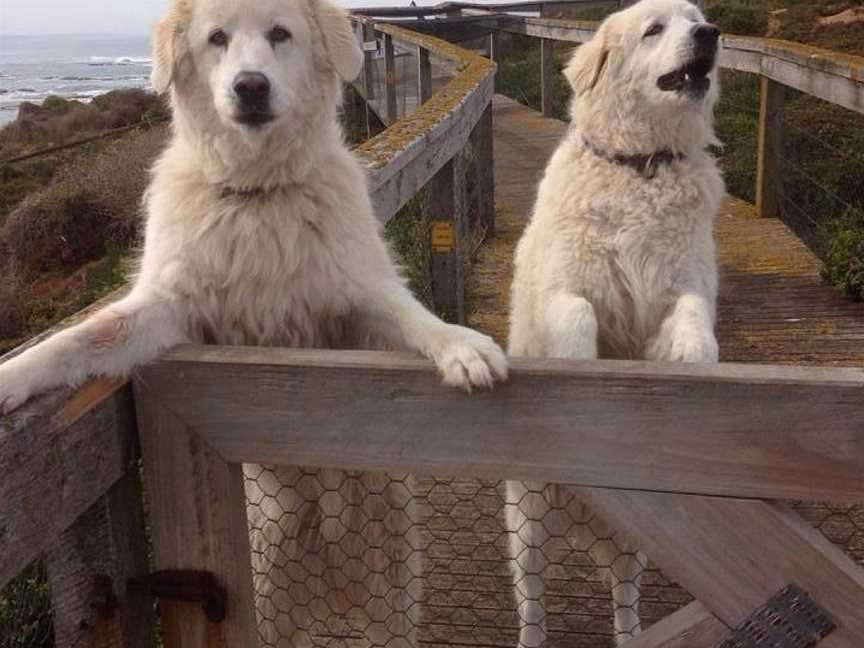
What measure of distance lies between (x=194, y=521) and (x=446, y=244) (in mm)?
3376

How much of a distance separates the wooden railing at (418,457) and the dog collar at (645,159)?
1.86 metres

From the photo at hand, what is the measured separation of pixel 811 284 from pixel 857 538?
2.95 metres

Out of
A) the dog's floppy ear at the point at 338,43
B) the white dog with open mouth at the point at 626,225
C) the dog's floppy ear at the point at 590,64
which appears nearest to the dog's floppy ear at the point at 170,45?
the dog's floppy ear at the point at 338,43

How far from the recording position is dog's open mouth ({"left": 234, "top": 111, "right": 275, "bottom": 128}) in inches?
100

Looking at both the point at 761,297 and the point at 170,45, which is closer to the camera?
the point at 170,45

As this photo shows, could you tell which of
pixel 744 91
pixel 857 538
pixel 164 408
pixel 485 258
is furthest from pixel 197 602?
pixel 744 91

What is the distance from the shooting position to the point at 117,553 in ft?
5.78

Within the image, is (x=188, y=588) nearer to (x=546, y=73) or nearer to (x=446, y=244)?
(x=446, y=244)

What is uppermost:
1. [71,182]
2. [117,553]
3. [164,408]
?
[164,408]

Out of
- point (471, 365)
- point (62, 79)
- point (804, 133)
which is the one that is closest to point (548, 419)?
point (471, 365)

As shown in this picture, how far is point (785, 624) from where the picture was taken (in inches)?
58.6

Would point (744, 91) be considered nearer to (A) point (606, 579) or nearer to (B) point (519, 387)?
(A) point (606, 579)

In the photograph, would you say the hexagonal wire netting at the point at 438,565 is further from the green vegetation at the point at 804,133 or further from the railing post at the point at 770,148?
the railing post at the point at 770,148

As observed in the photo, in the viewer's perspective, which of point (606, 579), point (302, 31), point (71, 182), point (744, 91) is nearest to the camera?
point (302, 31)
